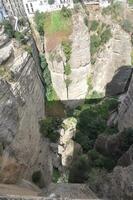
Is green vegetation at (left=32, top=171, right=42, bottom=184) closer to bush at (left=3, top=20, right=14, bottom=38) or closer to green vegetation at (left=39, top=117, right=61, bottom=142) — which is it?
green vegetation at (left=39, top=117, right=61, bottom=142)

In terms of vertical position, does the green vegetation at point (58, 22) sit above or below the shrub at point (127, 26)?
above

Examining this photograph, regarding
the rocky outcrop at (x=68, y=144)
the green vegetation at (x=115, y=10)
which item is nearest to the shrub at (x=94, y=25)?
the green vegetation at (x=115, y=10)

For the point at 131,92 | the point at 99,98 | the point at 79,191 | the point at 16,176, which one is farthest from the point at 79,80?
the point at 79,191

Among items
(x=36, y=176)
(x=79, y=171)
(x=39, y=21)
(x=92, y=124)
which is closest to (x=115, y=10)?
(x=39, y=21)

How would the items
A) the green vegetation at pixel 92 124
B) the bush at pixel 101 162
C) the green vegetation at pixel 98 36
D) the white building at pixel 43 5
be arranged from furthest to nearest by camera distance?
the white building at pixel 43 5
the green vegetation at pixel 98 36
the green vegetation at pixel 92 124
the bush at pixel 101 162

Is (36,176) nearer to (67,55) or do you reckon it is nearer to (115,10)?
(67,55)

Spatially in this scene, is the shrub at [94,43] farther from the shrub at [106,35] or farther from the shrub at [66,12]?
the shrub at [66,12]
